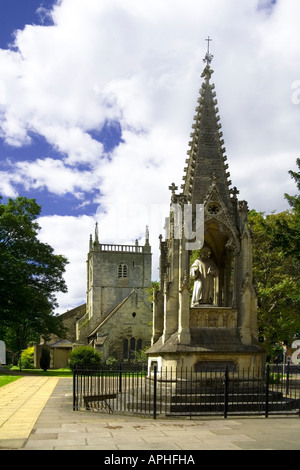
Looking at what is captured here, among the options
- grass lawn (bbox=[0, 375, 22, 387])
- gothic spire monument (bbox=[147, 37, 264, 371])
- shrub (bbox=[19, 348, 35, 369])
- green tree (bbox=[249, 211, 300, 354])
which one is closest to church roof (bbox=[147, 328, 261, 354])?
gothic spire monument (bbox=[147, 37, 264, 371])

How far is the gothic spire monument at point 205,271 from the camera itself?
1477 cm

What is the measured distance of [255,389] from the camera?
1434 centimetres

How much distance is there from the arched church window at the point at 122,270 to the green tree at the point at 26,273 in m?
23.2

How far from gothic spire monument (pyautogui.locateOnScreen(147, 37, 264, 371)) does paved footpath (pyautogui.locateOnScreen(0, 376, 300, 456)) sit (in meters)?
2.60

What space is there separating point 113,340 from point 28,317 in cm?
1580

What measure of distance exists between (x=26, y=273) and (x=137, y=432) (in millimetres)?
35500

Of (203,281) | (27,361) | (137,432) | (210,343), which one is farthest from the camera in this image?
(27,361)

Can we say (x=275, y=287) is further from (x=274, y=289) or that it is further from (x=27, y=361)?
(x=27, y=361)

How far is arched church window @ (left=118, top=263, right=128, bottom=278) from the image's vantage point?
69.9 m

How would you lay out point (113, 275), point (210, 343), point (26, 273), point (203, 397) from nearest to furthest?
point (203, 397) < point (210, 343) < point (26, 273) < point (113, 275)

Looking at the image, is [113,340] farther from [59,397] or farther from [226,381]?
[226,381]

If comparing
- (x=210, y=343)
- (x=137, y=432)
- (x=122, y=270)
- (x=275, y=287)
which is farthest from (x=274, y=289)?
(x=122, y=270)

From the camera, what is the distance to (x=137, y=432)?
984 cm

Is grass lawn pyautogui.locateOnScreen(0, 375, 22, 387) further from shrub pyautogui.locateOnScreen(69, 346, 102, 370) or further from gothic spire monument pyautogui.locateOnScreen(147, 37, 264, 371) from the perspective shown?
gothic spire monument pyautogui.locateOnScreen(147, 37, 264, 371)
